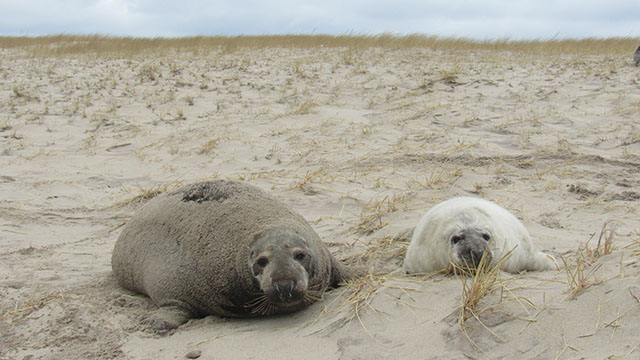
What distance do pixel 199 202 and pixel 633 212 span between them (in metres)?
3.44

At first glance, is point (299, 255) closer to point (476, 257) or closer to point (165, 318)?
point (165, 318)

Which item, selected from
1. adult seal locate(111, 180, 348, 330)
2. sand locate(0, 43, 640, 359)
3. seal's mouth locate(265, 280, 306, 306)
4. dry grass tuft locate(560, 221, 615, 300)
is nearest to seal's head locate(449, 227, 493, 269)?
sand locate(0, 43, 640, 359)

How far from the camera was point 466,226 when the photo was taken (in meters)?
3.63

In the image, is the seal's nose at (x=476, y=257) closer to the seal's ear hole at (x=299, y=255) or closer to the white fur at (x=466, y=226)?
the white fur at (x=466, y=226)

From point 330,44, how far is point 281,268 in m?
13.4

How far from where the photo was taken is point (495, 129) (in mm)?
7812

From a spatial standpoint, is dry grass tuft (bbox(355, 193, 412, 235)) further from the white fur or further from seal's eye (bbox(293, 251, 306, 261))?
seal's eye (bbox(293, 251, 306, 261))

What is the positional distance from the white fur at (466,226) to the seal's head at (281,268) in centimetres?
76

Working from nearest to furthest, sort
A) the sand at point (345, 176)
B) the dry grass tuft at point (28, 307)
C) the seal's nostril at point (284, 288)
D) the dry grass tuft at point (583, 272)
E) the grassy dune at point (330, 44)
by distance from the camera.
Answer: the dry grass tuft at point (583, 272)
the sand at point (345, 176)
the seal's nostril at point (284, 288)
the dry grass tuft at point (28, 307)
the grassy dune at point (330, 44)

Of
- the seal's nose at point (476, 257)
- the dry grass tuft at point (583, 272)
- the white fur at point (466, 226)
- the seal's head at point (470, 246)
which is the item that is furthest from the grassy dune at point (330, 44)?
the dry grass tuft at point (583, 272)

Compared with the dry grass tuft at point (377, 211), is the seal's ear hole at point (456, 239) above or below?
above

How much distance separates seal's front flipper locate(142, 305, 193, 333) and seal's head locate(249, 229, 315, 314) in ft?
1.58

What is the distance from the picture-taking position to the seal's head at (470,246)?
3.40m

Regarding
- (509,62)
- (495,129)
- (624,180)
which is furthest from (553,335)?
(509,62)
